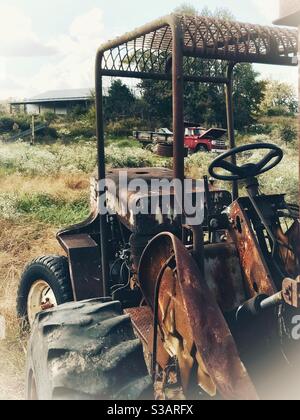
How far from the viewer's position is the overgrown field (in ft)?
13.5

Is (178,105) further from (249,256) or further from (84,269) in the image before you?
(84,269)

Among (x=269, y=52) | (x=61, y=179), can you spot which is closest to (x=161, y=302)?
(x=269, y=52)

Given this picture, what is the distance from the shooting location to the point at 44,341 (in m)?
2.30

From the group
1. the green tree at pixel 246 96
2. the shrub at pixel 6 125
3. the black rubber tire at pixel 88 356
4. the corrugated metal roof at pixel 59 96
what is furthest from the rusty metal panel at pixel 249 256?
the corrugated metal roof at pixel 59 96

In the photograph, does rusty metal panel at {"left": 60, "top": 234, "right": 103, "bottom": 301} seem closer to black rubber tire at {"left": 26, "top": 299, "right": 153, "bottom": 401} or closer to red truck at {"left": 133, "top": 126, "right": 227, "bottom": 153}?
black rubber tire at {"left": 26, "top": 299, "right": 153, "bottom": 401}

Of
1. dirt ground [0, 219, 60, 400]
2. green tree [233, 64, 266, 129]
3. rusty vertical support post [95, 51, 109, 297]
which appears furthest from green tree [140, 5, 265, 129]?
rusty vertical support post [95, 51, 109, 297]

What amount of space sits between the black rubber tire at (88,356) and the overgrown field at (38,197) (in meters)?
1.36

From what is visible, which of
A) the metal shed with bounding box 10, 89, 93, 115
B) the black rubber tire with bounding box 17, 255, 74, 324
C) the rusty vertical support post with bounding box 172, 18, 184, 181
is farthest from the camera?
the metal shed with bounding box 10, 89, 93, 115

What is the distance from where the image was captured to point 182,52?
2193 millimetres

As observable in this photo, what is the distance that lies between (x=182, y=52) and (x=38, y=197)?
863 cm

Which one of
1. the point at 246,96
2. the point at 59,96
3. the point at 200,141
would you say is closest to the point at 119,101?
the point at 200,141

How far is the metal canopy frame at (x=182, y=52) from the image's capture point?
87.7 inches

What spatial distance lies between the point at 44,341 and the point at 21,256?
15.5 ft
